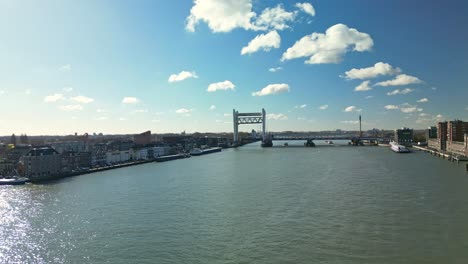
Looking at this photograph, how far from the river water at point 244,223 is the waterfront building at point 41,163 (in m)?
3.66

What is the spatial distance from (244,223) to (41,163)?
1178cm

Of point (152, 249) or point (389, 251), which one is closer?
point (389, 251)

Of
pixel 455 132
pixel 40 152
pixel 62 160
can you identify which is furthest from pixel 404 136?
pixel 40 152

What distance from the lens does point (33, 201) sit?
9828mm

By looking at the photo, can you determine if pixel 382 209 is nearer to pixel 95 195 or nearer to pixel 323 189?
pixel 323 189

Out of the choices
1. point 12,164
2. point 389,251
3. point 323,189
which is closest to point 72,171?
point 12,164

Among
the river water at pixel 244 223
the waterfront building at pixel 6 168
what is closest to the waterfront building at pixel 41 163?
the waterfront building at pixel 6 168

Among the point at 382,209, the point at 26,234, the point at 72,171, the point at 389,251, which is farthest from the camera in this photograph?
the point at 72,171

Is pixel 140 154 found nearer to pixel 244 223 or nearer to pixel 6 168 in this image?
pixel 6 168

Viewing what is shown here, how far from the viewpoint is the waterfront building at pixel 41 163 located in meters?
14.9

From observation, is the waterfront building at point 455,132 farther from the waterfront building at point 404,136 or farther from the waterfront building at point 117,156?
the waterfront building at point 117,156

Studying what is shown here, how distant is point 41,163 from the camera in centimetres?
1534

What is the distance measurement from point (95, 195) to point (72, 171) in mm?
7436

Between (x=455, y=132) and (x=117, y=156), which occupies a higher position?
(x=455, y=132)
